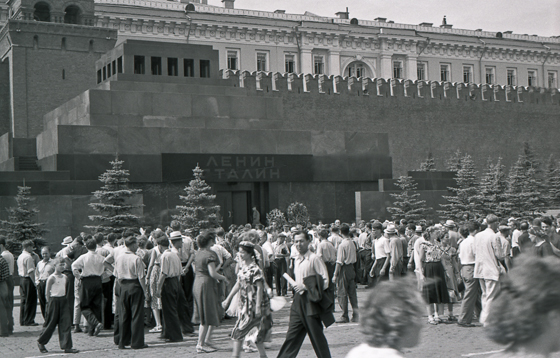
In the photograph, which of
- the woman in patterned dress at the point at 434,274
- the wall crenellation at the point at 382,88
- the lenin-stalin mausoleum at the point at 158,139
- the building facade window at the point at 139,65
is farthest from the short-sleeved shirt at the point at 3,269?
the wall crenellation at the point at 382,88

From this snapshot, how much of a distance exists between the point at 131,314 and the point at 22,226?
9.87m

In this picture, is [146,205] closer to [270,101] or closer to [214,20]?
[270,101]

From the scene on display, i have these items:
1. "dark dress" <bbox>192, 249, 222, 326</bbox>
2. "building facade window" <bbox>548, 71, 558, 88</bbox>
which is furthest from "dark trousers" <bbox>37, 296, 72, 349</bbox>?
"building facade window" <bbox>548, 71, 558, 88</bbox>

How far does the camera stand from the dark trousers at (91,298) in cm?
898

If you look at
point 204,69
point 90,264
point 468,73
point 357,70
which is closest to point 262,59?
point 357,70

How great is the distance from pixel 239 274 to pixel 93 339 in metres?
2.83

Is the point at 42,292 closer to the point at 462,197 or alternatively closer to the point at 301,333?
the point at 301,333

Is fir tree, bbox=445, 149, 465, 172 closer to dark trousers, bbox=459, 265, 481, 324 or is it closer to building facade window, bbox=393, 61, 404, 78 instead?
building facade window, bbox=393, 61, 404, 78

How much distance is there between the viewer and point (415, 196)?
76.2ft

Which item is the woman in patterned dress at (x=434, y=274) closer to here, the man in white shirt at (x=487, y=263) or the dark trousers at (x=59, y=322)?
the man in white shirt at (x=487, y=263)

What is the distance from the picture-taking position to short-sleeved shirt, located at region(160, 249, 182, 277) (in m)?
8.23

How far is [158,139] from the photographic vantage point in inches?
816

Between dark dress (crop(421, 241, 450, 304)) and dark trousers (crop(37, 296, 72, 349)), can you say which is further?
dark dress (crop(421, 241, 450, 304))

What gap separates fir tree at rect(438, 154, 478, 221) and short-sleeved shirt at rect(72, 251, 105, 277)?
17.5 metres
